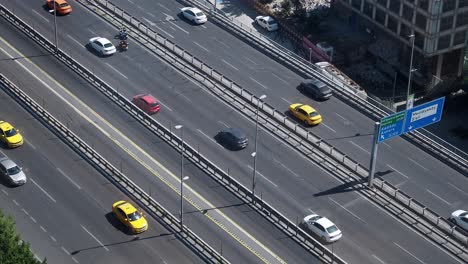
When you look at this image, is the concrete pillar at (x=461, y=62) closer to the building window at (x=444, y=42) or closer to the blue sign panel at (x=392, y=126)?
the building window at (x=444, y=42)

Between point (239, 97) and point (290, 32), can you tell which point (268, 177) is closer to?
point (239, 97)

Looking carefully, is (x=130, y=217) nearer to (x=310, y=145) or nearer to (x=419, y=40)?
(x=310, y=145)

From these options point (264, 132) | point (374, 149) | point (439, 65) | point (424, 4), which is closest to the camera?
point (374, 149)

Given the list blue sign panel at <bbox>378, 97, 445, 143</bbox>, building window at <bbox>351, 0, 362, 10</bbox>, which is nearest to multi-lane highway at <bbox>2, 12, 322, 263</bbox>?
blue sign panel at <bbox>378, 97, 445, 143</bbox>

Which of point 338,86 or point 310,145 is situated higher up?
point 338,86

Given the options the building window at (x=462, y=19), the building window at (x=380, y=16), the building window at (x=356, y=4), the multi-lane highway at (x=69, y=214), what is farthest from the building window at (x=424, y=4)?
the multi-lane highway at (x=69, y=214)

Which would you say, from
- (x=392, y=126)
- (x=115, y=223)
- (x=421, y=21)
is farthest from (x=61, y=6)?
(x=392, y=126)

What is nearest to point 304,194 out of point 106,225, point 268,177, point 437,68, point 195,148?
point 268,177
